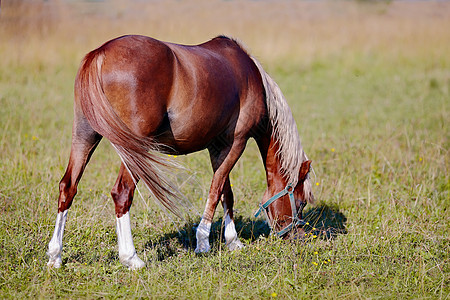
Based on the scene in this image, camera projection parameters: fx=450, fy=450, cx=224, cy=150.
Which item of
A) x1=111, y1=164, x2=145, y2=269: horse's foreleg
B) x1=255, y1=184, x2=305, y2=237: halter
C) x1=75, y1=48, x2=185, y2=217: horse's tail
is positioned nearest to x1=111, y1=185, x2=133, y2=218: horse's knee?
x1=111, y1=164, x2=145, y2=269: horse's foreleg

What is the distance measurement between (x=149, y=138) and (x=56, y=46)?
29.4 ft

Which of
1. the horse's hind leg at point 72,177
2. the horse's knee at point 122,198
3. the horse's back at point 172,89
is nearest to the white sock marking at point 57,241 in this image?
the horse's hind leg at point 72,177

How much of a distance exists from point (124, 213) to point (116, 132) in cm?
63

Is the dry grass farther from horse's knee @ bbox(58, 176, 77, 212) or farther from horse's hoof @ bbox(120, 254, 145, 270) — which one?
horse's hoof @ bbox(120, 254, 145, 270)

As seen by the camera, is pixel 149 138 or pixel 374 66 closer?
pixel 149 138

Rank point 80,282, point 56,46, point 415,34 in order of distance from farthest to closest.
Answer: point 415,34, point 56,46, point 80,282

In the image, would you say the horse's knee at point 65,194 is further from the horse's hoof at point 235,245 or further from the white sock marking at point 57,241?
the horse's hoof at point 235,245

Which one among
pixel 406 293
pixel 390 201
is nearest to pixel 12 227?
pixel 406 293

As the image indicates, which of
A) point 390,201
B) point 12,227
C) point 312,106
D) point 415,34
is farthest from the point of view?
point 415,34

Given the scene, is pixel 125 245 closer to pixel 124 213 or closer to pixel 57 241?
pixel 124 213

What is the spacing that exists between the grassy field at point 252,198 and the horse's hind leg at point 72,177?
0.14 metres

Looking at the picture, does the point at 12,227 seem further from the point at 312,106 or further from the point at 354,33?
the point at 354,33

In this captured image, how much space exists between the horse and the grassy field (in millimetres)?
276

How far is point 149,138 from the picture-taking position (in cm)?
295
